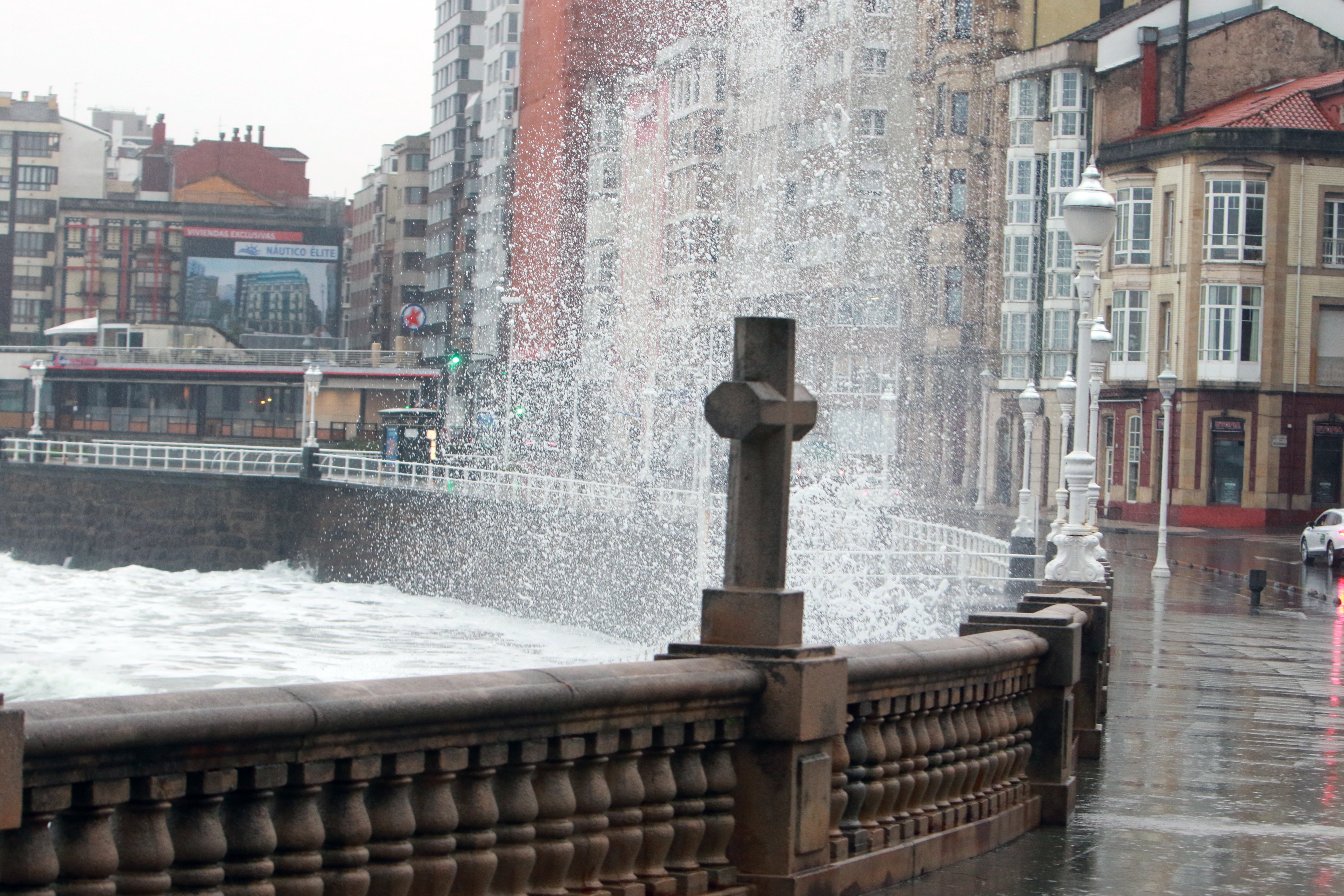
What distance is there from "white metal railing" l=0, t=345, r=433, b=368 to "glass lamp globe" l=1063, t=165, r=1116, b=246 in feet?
270

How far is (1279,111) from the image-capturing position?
5788 cm

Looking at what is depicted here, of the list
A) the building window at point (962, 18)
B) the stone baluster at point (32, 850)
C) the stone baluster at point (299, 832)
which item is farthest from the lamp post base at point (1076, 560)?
the building window at point (962, 18)

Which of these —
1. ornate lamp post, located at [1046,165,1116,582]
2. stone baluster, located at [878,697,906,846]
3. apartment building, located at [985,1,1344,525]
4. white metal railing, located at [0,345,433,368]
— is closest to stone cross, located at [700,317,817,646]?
stone baluster, located at [878,697,906,846]

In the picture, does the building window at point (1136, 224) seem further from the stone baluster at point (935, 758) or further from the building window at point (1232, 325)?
the stone baluster at point (935, 758)

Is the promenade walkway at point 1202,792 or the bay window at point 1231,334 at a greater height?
the bay window at point 1231,334

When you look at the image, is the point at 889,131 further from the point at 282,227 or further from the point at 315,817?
the point at 315,817

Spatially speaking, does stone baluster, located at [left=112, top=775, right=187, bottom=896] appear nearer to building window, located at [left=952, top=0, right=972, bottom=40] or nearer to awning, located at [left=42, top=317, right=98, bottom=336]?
building window, located at [left=952, top=0, right=972, bottom=40]

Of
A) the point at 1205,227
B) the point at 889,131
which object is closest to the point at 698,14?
the point at 889,131

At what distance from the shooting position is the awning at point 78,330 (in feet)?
372

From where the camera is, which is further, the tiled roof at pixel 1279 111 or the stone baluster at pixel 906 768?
the tiled roof at pixel 1279 111

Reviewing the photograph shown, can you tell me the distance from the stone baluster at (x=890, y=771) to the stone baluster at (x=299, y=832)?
10.2 ft

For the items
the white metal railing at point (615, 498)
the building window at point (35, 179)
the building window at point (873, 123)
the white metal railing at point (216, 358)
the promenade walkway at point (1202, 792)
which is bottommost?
the promenade walkway at point (1202, 792)

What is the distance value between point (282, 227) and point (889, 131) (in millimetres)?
62494

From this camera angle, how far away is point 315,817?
479cm
